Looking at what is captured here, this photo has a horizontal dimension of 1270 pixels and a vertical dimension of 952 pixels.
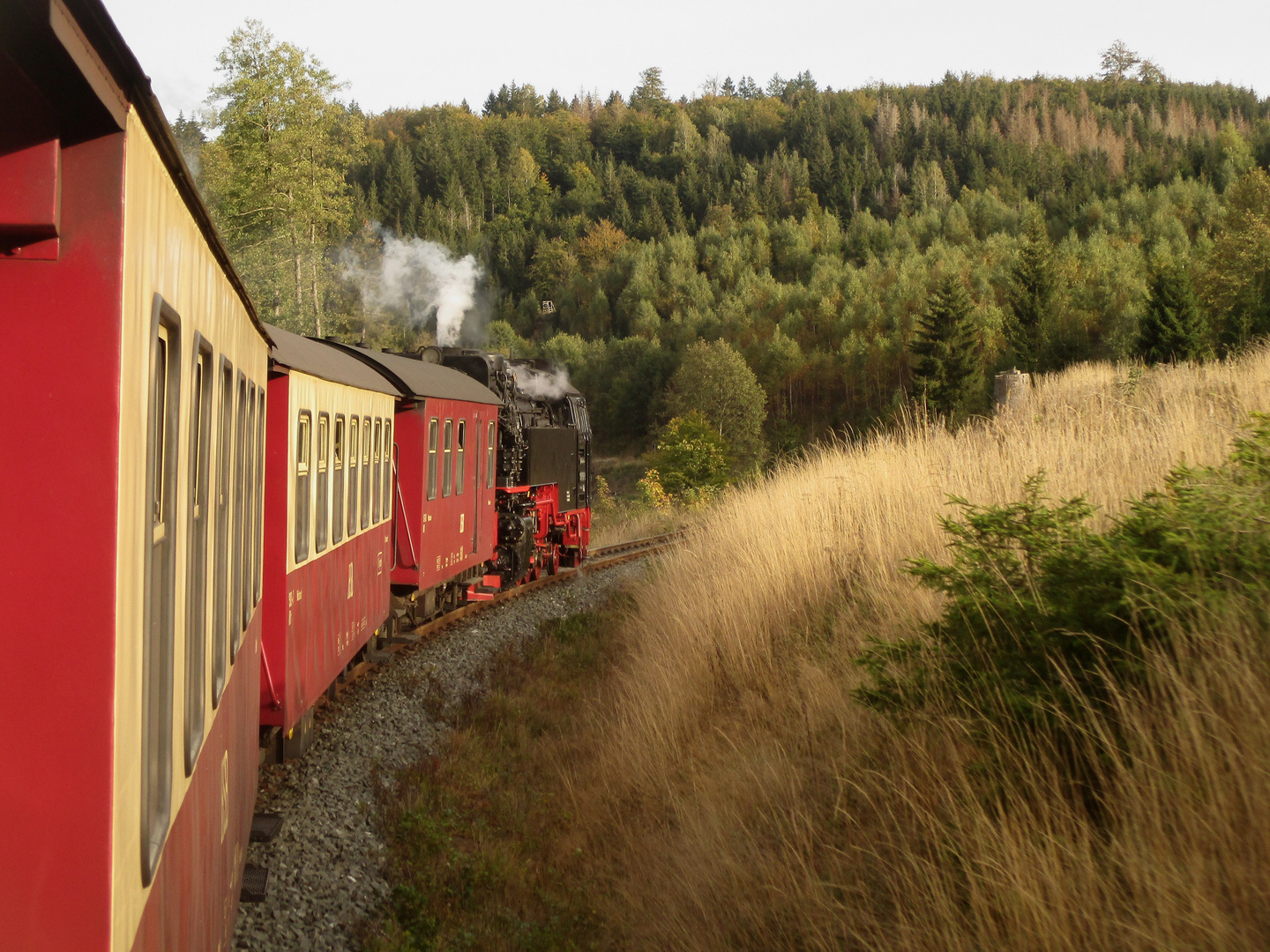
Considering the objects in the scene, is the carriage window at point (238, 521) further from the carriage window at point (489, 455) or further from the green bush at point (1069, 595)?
the carriage window at point (489, 455)

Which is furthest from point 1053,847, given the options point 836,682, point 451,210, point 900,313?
point 451,210

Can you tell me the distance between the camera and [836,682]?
5527 millimetres

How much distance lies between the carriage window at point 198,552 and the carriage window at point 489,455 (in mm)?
11500

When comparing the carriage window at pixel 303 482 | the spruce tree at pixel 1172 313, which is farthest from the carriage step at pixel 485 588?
the spruce tree at pixel 1172 313

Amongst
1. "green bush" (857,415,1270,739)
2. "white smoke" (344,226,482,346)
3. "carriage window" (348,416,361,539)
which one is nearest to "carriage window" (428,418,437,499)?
"carriage window" (348,416,361,539)

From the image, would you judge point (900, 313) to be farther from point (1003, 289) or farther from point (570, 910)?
point (570, 910)

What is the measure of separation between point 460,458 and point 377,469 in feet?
11.4

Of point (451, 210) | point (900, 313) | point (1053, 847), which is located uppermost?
point (451, 210)

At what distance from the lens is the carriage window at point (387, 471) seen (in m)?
9.67

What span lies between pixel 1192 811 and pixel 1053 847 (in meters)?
0.48

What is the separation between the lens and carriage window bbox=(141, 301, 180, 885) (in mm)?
1898

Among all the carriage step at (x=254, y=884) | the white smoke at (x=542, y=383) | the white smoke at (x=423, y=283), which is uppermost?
the white smoke at (x=423, y=283)

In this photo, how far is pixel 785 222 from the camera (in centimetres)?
11156

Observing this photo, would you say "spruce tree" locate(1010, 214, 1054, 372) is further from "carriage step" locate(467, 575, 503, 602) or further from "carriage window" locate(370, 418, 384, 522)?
"carriage window" locate(370, 418, 384, 522)
